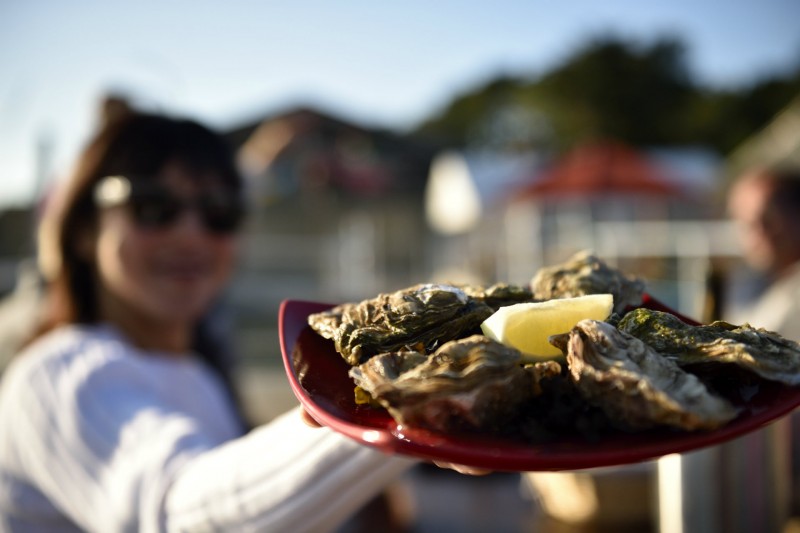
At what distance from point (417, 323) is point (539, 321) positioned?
0.63 ft

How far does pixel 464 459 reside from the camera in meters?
0.75

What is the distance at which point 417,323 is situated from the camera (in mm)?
1003

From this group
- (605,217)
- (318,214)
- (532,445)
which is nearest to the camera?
(532,445)

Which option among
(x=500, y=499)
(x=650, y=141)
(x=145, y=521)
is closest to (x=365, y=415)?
(x=145, y=521)

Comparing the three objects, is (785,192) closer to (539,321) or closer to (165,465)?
(539,321)

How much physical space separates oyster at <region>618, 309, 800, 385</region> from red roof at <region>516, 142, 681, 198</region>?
11.6m

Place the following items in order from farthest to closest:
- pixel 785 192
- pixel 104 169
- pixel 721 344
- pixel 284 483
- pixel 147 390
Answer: pixel 785 192
pixel 104 169
pixel 147 390
pixel 284 483
pixel 721 344

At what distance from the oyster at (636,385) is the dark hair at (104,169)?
2008mm

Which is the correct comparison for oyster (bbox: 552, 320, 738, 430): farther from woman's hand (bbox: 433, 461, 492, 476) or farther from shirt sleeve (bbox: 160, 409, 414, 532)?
shirt sleeve (bbox: 160, 409, 414, 532)

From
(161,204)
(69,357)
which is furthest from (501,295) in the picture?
(161,204)

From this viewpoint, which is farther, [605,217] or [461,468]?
[605,217]

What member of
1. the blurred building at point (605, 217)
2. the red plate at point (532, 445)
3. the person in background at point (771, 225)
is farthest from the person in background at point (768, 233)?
the red plate at point (532, 445)

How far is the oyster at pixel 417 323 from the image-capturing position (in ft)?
3.24

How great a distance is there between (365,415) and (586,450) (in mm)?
305
